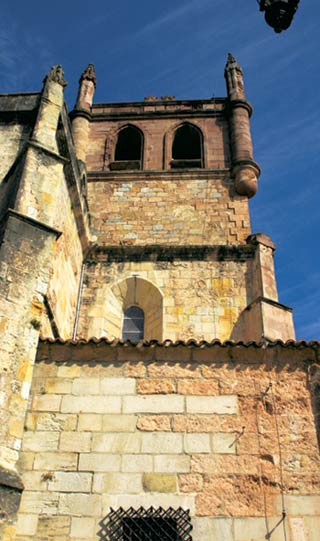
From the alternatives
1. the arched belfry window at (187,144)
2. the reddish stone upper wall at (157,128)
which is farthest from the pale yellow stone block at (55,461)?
the arched belfry window at (187,144)

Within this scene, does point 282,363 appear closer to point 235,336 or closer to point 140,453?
point 140,453

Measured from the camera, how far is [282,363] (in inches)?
281

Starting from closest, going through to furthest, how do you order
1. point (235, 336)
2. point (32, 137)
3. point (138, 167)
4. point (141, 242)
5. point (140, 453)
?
point (140, 453) → point (32, 137) → point (235, 336) → point (141, 242) → point (138, 167)

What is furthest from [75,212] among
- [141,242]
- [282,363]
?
[282,363]

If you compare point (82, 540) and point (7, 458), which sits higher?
point (7, 458)

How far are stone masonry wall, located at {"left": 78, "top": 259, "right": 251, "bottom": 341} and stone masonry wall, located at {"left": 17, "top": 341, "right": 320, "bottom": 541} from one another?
337cm

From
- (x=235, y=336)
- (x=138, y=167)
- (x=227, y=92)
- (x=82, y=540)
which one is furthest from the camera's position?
(x=227, y=92)

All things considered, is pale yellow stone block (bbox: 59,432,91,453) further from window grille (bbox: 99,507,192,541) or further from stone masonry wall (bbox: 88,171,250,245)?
stone masonry wall (bbox: 88,171,250,245)

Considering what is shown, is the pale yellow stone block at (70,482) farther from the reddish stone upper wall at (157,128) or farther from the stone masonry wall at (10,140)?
the reddish stone upper wall at (157,128)

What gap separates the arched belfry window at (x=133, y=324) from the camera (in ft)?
35.6

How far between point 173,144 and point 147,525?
11.3 m

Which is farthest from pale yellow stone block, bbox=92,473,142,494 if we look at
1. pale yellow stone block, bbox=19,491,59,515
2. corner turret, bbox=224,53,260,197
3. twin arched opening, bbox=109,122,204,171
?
twin arched opening, bbox=109,122,204,171

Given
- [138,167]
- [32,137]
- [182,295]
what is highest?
[138,167]

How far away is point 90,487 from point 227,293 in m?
5.54
